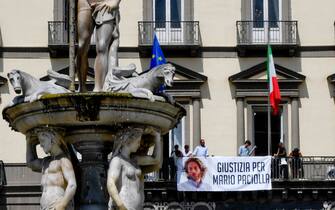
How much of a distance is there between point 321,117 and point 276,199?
11.9 feet

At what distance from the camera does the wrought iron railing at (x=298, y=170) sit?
49062 mm

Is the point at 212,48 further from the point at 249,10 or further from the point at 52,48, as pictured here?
the point at 52,48

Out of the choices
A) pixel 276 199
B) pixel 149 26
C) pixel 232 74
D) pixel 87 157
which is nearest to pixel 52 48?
pixel 149 26

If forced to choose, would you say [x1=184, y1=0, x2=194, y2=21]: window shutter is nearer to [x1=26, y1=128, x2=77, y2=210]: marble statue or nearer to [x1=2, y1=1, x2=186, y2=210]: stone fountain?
[x1=2, y1=1, x2=186, y2=210]: stone fountain

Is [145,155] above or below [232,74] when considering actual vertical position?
below

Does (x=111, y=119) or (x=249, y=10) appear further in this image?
(x=249, y=10)

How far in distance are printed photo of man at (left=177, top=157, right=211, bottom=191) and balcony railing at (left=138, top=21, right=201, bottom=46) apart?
4878 millimetres

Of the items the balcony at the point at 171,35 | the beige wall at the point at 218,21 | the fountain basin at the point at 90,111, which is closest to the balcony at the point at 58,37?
the balcony at the point at 171,35

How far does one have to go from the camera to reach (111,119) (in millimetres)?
20641

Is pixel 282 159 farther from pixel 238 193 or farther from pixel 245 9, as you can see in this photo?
pixel 245 9

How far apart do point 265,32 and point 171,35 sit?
3.52 m

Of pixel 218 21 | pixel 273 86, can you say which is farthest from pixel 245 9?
pixel 273 86

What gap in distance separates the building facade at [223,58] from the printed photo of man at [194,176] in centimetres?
212

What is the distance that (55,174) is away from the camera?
20641 mm
